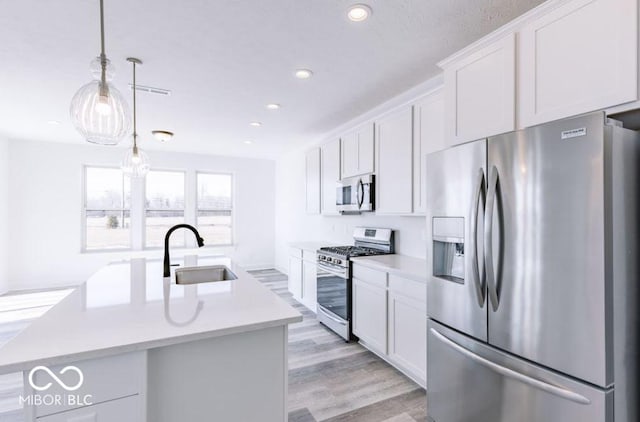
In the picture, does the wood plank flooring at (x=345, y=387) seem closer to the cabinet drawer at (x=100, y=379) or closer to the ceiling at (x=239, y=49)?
the cabinet drawer at (x=100, y=379)

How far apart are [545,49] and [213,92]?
111 inches

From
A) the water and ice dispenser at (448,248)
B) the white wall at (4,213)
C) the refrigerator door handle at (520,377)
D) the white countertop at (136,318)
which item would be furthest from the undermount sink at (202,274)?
the white wall at (4,213)

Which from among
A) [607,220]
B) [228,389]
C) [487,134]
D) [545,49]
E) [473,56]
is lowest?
[228,389]

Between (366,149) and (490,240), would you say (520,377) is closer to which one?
(490,240)

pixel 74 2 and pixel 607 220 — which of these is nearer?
pixel 607 220

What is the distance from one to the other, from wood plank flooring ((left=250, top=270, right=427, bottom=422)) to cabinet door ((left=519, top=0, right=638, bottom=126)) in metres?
2.09

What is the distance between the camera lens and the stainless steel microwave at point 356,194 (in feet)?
11.5

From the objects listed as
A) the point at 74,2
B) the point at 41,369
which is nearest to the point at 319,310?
the point at 41,369

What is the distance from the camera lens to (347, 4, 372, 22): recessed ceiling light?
185cm

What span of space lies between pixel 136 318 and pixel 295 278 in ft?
11.7

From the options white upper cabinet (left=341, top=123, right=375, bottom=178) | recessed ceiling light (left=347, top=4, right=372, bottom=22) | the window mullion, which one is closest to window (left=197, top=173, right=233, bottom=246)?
the window mullion

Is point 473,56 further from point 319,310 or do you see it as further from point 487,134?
point 319,310

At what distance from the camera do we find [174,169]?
20.9 feet

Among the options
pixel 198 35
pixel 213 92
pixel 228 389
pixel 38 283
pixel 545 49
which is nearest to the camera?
pixel 228 389
